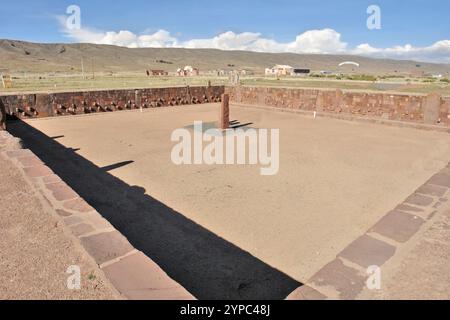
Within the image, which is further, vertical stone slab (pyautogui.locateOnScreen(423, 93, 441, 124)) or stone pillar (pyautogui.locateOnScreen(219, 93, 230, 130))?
vertical stone slab (pyautogui.locateOnScreen(423, 93, 441, 124))

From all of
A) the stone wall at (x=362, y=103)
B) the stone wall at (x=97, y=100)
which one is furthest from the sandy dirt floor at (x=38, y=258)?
the stone wall at (x=362, y=103)

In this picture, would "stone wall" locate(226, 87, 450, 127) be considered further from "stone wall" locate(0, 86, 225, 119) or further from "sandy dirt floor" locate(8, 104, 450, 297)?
"stone wall" locate(0, 86, 225, 119)

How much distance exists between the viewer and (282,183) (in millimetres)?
6023

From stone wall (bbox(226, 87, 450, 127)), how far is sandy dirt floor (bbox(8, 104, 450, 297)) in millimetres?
1223

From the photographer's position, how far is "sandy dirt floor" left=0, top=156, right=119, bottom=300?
7.67 ft

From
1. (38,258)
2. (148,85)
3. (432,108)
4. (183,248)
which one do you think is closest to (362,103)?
(432,108)

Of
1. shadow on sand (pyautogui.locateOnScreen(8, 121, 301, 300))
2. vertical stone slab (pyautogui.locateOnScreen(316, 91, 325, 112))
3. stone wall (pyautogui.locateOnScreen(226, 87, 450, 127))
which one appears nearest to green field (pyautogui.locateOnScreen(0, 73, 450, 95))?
stone wall (pyautogui.locateOnScreen(226, 87, 450, 127))

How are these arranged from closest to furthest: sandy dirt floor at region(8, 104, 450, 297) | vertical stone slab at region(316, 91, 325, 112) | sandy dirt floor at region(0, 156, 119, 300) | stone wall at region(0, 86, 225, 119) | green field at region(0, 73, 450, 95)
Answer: sandy dirt floor at region(0, 156, 119, 300)
sandy dirt floor at region(8, 104, 450, 297)
stone wall at region(0, 86, 225, 119)
vertical stone slab at region(316, 91, 325, 112)
green field at region(0, 73, 450, 95)

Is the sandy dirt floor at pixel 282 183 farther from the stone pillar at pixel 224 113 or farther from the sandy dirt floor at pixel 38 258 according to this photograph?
the stone pillar at pixel 224 113

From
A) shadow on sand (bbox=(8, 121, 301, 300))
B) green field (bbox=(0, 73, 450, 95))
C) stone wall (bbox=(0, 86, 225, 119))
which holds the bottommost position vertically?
shadow on sand (bbox=(8, 121, 301, 300))

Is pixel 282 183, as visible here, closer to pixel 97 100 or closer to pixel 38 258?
pixel 38 258

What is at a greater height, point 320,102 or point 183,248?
point 320,102

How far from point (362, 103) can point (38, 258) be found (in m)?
14.4
